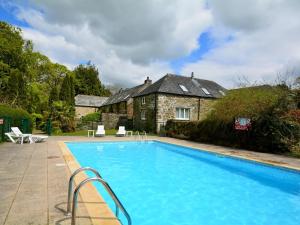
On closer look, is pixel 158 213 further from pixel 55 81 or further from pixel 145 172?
pixel 55 81

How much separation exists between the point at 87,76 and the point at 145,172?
5077 cm

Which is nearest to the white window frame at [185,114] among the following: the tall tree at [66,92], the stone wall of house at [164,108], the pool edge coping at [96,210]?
the stone wall of house at [164,108]

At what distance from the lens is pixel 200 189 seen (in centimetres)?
758

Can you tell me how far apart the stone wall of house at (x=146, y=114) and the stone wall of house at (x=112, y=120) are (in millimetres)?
2161

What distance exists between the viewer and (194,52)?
18.1 metres

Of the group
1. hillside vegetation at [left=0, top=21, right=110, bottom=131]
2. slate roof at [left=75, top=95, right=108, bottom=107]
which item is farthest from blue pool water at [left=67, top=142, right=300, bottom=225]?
slate roof at [left=75, top=95, right=108, bottom=107]

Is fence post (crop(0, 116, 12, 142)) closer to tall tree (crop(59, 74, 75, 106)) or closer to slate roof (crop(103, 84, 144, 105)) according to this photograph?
tall tree (crop(59, 74, 75, 106))

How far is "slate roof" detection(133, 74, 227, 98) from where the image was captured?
2589cm

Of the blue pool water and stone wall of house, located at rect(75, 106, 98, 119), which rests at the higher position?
stone wall of house, located at rect(75, 106, 98, 119)

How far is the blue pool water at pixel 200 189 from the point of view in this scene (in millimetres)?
5578

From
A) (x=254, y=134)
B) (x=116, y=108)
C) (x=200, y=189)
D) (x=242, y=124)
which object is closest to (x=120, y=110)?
(x=116, y=108)

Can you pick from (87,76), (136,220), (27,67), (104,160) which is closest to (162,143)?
(104,160)

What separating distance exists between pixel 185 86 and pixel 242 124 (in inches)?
528

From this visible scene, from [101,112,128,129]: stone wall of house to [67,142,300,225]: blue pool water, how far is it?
59.7 feet
